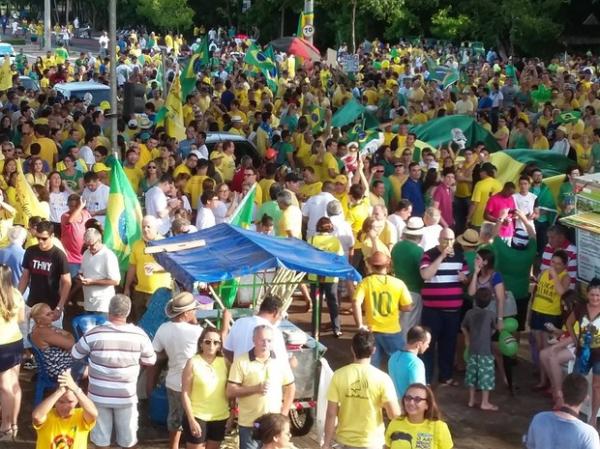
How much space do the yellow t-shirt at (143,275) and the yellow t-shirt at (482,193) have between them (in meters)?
5.31

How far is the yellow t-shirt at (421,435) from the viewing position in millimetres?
7270

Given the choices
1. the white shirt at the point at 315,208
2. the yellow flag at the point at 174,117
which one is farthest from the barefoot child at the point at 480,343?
the yellow flag at the point at 174,117

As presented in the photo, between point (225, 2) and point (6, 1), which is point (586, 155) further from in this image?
point (6, 1)

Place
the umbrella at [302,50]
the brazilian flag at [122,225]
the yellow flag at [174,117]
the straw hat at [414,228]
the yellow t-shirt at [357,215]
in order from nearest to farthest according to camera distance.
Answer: the straw hat at [414,228]
the brazilian flag at [122,225]
the yellow t-shirt at [357,215]
the yellow flag at [174,117]
the umbrella at [302,50]

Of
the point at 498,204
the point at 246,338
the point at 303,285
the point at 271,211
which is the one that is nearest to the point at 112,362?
the point at 246,338

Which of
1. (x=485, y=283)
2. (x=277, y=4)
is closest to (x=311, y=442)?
(x=485, y=283)

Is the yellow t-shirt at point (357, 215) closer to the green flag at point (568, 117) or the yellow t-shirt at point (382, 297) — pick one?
the yellow t-shirt at point (382, 297)

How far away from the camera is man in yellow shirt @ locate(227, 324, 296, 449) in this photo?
8.29 metres

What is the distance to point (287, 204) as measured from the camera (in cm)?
1334

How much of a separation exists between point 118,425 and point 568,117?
1442cm

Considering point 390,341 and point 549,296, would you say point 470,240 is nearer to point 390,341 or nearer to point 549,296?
point 549,296

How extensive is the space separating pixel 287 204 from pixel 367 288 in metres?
3.07

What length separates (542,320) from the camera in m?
11.4

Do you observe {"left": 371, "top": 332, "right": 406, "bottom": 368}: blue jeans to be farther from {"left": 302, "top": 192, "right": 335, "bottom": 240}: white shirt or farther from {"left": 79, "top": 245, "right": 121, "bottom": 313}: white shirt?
{"left": 302, "top": 192, "right": 335, "bottom": 240}: white shirt
